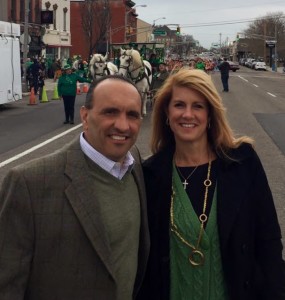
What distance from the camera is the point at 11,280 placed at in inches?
78.0

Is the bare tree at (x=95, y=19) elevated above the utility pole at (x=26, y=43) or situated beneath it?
elevated above

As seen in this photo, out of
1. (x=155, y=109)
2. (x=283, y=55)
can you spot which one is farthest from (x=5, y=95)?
(x=283, y=55)

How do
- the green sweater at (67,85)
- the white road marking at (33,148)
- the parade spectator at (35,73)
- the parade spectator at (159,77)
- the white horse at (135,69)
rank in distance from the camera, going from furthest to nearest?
the parade spectator at (35,73)
the parade spectator at (159,77)
the white horse at (135,69)
the green sweater at (67,85)
the white road marking at (33,148)

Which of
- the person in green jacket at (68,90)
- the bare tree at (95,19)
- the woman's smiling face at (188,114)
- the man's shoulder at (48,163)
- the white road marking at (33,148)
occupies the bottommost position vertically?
the white road marking at (33,148)

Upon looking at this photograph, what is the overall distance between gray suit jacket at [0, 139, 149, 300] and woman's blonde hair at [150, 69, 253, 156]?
28.3 inches

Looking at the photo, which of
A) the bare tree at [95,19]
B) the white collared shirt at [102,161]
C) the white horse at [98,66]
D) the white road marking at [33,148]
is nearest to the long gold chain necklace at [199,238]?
the white collared shirt at [102,161]

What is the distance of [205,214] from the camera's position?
2430mm

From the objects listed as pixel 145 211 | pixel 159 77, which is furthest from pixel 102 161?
pixel 159 77

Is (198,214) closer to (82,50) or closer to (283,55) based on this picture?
(82,50)

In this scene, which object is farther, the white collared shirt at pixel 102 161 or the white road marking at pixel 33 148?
the white road marking at pixel 33 148

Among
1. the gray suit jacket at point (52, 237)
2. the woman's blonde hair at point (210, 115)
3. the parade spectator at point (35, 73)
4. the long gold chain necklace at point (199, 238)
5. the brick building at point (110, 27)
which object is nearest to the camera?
the gray suit jacket at point (52, 237)

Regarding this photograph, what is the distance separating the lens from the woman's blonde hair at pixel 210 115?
2.51 m

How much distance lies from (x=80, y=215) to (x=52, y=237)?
13 centimetres

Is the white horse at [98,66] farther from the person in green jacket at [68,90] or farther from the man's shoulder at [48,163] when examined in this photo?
the man's shoulder at [48,163]
